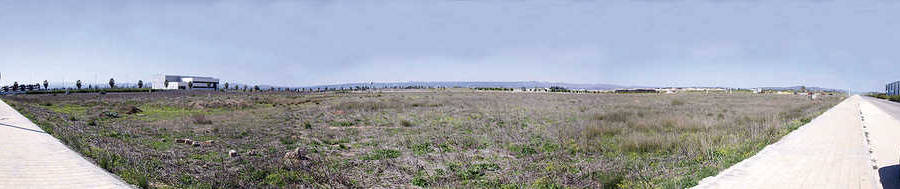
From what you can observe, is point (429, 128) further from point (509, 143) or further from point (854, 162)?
point (854, 162)

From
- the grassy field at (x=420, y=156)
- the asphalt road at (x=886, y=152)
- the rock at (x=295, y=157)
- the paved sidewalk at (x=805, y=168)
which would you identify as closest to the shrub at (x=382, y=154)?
the grassy field at (x=420, y=156)

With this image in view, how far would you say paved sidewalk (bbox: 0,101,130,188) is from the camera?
6.77m

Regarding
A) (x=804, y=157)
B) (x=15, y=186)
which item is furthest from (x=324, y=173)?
(x=804, y=157)

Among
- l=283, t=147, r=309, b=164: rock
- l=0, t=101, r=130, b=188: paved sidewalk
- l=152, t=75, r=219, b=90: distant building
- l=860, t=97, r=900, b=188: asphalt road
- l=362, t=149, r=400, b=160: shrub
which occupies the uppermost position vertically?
l=152, t=75, r=219, b=90: distant building

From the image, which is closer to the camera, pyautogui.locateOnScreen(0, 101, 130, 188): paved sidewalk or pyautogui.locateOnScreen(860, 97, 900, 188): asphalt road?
pyautogui.locateOnScreen(0, 101, 130, 188): paved sidewalk

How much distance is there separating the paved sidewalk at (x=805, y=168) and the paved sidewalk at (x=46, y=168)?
34.5 ft

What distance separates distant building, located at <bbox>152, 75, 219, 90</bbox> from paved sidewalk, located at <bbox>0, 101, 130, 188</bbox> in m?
100.0

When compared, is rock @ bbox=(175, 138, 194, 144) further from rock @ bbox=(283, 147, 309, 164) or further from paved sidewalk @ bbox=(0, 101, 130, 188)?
rock @ bbox=(283, 147, 309, 164)

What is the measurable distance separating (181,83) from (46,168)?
4355 inches

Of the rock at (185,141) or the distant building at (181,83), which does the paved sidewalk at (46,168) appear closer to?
the rock at (185,141)

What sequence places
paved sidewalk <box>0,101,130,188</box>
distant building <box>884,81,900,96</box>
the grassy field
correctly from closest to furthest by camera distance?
paved sidewalk <box>0,101,130,188</box> < the grassy field < distant building <box>884,81,900,96</box>

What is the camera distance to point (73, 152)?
9344mm

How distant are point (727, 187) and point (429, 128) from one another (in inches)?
527

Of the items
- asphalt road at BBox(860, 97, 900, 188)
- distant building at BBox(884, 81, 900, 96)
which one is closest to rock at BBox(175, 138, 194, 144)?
asphalt road at BBox(860, 97, 900, 188)
